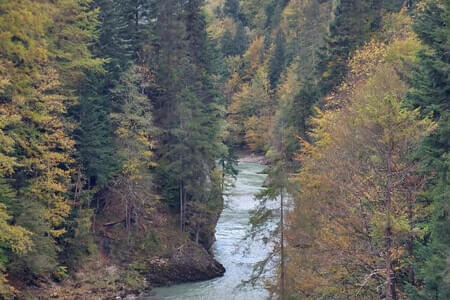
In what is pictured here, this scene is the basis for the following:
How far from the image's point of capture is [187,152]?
1337 inches

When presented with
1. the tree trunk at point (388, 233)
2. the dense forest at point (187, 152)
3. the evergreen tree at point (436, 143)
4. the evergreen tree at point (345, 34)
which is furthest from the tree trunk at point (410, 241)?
the evergreen tree at point (345, 34)

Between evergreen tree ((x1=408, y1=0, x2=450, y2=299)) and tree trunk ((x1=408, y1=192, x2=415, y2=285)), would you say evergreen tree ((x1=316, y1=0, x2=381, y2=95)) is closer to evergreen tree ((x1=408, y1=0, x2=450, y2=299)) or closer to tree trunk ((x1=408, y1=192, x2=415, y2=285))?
evergreen tree ((x1=408, y1=0, x2=450, y2=299))

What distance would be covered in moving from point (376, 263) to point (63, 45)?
2180cm

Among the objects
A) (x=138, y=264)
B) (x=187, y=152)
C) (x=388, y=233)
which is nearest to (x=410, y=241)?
(x=388, y=233)

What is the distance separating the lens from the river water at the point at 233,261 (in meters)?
28.9

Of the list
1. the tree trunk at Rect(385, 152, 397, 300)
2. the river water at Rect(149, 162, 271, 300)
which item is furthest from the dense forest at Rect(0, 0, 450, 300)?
the river water at Rect(149, 162, 271, 300)

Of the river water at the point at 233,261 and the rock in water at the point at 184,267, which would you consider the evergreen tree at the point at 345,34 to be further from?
the rock in water at the point at 184,267

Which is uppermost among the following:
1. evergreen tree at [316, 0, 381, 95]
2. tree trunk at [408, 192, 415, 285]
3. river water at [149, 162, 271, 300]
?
evergreen tree at [316, 0, 381, 95]

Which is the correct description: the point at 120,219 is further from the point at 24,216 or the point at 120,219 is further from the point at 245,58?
the point at 245,58

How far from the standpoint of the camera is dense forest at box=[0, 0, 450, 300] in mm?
15305

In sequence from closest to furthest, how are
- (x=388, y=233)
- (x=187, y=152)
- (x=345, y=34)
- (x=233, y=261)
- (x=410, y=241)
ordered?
(x=388, y=233) → (x=410, y=241) → (x=187, y=152) → (x=233, y=261) → (x=345, y=34)

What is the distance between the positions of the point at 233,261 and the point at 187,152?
7.65 meters

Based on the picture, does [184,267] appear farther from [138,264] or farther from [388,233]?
[388,233]

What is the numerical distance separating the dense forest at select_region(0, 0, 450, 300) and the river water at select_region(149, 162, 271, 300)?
3.59 feet
